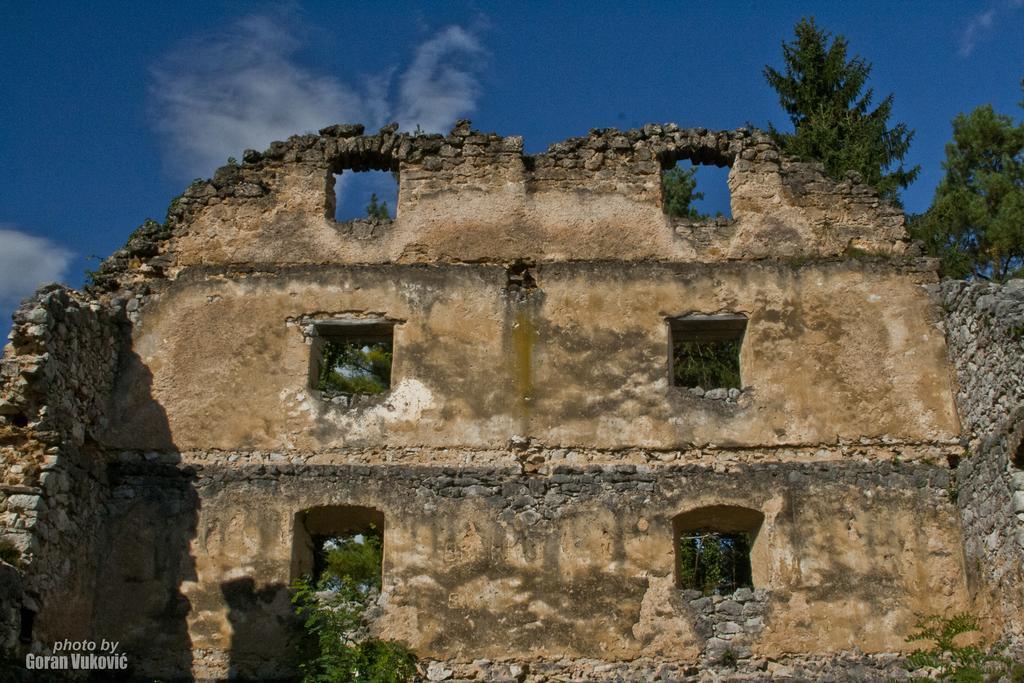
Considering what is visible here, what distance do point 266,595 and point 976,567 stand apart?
6.56 meters

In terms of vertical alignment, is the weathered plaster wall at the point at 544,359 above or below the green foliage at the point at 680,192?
below

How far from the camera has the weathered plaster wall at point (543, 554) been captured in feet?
32.2

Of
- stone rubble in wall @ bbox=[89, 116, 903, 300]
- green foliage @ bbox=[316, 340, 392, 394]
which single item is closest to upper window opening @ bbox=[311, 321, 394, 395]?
green foliage @ bbox=[316, 340, 392, 394]

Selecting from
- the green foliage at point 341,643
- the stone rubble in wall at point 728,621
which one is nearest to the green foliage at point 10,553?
the green foliage at point 341,643

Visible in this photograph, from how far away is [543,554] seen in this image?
33.2 feet

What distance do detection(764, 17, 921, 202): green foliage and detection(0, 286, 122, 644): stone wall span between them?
38.0 ft

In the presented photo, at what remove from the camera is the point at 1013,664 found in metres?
8.62

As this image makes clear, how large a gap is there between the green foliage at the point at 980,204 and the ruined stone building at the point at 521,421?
6554mm

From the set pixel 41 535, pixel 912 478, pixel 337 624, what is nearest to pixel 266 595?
pixel 337 624

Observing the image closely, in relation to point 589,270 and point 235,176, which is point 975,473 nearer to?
point 589,270

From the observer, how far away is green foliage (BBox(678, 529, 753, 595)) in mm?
16203

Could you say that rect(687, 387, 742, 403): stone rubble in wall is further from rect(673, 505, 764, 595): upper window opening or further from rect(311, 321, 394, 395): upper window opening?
rect(311, 321, 394, 395): upper window opening

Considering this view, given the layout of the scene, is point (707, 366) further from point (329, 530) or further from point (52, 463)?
point (52, 463)

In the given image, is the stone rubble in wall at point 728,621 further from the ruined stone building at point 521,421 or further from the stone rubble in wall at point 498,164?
the stone rubble in wall at point 498,164
